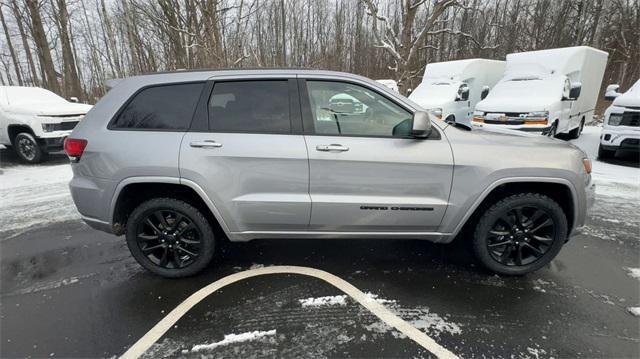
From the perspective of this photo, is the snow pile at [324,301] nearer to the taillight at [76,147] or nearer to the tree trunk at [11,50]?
the taillight at [76,147]

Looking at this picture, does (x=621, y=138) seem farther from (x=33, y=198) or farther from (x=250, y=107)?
(x=33, y=198)

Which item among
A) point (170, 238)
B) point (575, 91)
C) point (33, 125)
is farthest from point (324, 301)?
point (575, 91)

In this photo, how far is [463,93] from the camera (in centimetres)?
1097

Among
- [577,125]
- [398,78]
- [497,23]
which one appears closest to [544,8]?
[497,23]

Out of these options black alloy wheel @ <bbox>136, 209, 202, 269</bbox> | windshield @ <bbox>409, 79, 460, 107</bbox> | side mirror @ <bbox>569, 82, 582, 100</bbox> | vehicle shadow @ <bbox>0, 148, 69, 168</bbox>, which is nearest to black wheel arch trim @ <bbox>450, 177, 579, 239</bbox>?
black alloy wheel @ <bbox>136, 209, 202, 269</bbox>

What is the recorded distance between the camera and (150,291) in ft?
9.61

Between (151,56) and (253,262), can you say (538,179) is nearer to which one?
(253,262)

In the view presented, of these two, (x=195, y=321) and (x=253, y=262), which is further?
(x=253, y=262)

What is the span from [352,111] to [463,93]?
9.50m

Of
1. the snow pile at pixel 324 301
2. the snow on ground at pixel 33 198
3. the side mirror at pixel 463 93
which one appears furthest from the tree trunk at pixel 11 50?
the snow pile at pixel 324 301

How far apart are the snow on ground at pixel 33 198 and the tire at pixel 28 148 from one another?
0.33m

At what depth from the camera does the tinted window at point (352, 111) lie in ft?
9.25

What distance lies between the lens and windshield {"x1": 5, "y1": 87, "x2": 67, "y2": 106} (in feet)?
27.0

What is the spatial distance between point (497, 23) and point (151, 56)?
77.0ft
